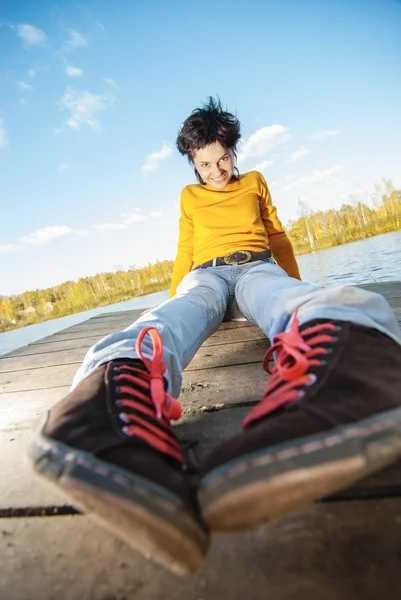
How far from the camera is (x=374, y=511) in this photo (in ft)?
1.30

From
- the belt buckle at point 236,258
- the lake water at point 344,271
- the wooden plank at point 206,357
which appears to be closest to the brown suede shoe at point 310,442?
the wooden plank at point 206,357

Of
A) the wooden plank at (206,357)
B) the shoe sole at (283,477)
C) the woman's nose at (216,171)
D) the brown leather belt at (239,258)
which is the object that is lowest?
the wooden plank at (206,357)

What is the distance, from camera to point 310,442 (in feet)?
1.13

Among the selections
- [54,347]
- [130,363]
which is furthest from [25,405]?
[54,347]

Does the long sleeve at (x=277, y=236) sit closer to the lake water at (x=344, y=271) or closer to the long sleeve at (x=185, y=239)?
the long sleeve at (x=185, y=239)

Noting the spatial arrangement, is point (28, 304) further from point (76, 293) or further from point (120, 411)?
point (120, 411)

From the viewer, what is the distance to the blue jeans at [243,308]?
22.1 inches

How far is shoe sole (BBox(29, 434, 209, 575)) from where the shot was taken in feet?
1.01

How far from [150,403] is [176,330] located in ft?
0.92

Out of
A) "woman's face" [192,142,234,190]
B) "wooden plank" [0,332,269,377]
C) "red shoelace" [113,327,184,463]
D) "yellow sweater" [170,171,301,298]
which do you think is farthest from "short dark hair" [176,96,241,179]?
"red shoelace" [113,327,184,463]

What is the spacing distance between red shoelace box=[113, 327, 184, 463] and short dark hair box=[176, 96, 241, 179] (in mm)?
1285

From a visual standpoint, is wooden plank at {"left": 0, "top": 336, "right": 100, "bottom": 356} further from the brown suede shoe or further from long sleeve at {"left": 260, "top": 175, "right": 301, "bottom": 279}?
the brown suede shoe

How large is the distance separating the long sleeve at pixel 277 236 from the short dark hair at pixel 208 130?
27 centimetres

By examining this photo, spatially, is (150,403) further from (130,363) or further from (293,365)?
(293,365)
